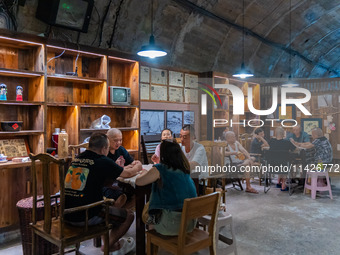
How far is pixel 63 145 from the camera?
4.38m

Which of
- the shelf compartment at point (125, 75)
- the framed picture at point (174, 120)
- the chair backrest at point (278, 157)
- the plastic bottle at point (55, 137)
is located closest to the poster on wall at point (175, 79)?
the framed picture at point (174, 120)

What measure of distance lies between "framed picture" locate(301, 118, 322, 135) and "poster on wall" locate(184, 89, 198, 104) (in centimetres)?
398

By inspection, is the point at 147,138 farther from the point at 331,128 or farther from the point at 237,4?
the point at 331,128

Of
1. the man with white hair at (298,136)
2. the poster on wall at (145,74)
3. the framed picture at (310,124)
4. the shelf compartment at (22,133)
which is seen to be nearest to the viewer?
the shelf compartment at (22,133)

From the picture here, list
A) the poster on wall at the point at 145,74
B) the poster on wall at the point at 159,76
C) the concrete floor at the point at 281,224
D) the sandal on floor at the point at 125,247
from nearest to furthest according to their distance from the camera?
the sandal on floor at the point at 125,247
the concrete floor at the point at 281,224
the poster on wall at the point at 145,74
the poster on wall at the point at 159,76

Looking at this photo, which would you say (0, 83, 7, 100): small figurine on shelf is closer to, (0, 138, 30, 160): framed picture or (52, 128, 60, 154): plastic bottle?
(0, 138, 30, 160): framed picture

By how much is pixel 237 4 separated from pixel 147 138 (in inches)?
172

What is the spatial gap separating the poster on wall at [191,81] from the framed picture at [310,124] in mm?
4080

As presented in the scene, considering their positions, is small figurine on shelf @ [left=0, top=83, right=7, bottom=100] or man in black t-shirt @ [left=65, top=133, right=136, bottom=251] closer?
man in black t-shirt @ [left=65, top=133, right=136, bottom=251]

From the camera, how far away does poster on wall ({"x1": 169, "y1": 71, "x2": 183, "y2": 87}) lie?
6.61 meters

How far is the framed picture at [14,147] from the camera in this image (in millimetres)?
4035

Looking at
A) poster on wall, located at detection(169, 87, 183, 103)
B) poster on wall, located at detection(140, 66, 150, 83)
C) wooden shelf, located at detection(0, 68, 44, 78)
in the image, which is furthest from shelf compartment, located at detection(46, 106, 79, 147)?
poster on wall, located at detection(169, 87, 183, 103)

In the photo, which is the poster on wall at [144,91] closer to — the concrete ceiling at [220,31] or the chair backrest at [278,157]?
the concrete ceiling at [220,31]

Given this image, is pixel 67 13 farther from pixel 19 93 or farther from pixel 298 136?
pixel 298 136
